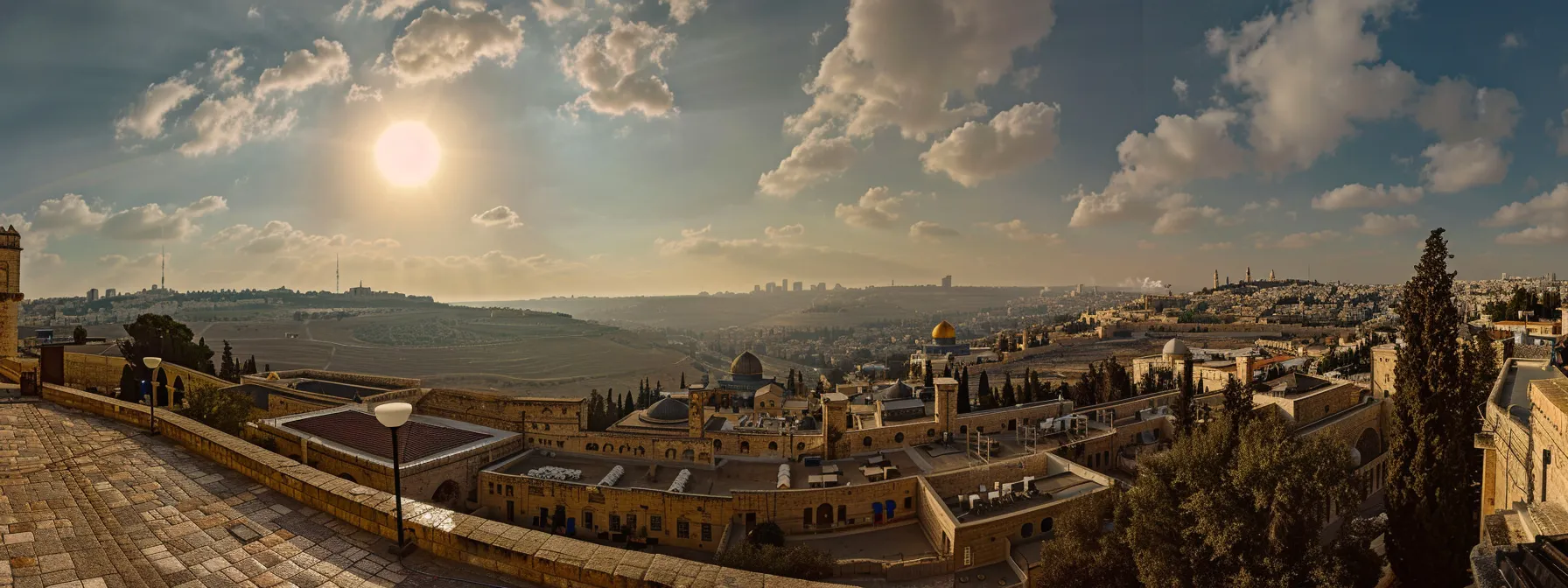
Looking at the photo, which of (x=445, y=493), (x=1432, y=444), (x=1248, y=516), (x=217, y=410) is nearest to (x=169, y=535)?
(x=1248, y=516)

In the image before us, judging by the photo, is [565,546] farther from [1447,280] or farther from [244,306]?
[244,306]

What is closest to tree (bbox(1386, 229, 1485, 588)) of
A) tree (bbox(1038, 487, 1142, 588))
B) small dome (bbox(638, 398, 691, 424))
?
tree (bbox(1038, 487, 1142, 588))

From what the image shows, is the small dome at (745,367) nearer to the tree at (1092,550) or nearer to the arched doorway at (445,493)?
the arched doorway at (445,493)

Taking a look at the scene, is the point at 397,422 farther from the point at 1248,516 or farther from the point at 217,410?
the point at 217,410

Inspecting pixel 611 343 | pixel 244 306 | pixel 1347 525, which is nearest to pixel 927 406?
pixel 1347 525

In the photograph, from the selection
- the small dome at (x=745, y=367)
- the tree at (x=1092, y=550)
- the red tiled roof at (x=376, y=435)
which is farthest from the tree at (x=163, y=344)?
the tree at (x=1092, y=550)
